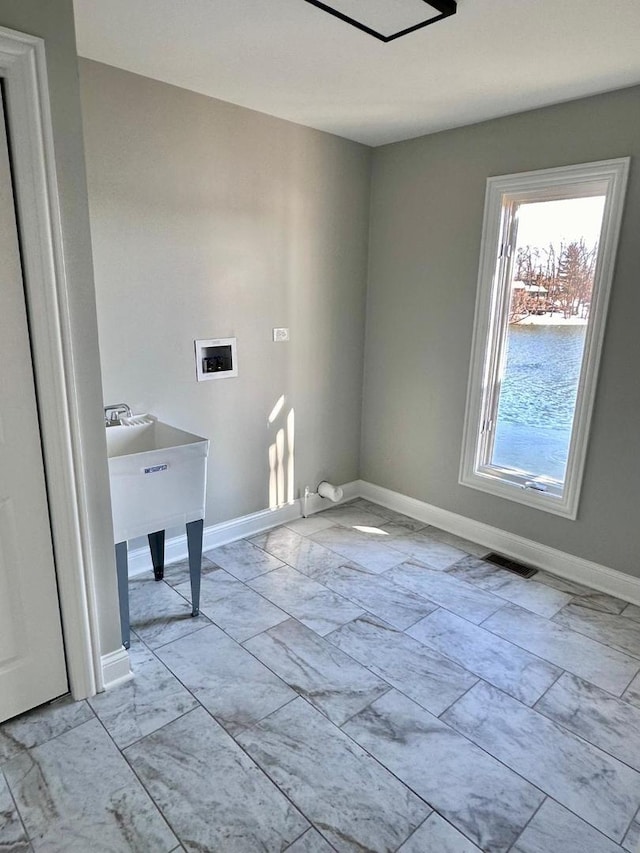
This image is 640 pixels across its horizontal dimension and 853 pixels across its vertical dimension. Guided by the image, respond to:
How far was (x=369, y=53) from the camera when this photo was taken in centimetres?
210

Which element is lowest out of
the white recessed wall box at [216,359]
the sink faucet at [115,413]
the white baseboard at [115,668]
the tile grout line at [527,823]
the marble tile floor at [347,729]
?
the tile grout line at [527,823]

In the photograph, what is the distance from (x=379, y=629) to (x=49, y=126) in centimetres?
234

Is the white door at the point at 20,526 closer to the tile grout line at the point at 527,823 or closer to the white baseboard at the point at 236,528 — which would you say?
the white baseboard at the point at 236,528

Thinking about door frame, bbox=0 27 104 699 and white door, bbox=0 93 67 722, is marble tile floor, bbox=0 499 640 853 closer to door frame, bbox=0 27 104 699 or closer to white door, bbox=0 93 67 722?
white door, bbox=0 93 67 722

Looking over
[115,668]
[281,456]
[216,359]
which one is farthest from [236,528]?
[115,668]

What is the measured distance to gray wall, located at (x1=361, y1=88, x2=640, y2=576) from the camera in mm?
2580

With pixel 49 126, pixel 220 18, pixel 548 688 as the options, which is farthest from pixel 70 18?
pixel 548 688

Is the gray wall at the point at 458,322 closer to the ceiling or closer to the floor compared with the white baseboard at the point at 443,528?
closer to the ceiling

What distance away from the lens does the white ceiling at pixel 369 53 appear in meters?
1.81

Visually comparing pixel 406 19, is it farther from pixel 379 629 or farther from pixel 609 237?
pixel 379 629

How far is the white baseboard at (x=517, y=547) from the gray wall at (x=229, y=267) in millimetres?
489

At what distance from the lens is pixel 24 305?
65.2 inches

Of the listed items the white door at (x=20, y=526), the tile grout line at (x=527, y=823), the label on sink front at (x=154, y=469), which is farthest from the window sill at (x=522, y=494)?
the white door at (x=20, y=526)

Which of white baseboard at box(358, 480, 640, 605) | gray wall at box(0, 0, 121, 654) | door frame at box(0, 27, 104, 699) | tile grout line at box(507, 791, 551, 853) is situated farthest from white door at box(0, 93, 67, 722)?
white baseboard at box(358, 480, 640, 605)
